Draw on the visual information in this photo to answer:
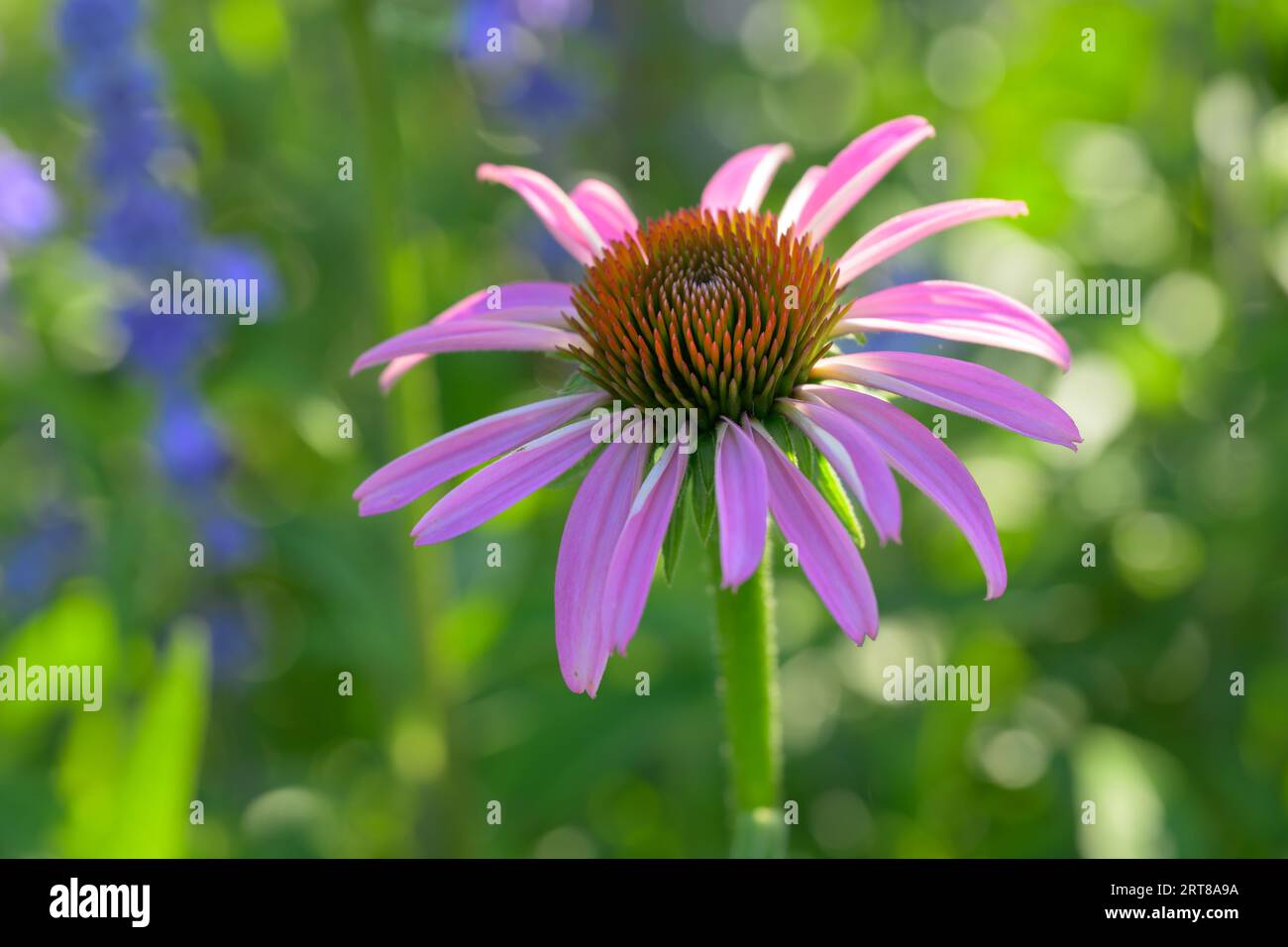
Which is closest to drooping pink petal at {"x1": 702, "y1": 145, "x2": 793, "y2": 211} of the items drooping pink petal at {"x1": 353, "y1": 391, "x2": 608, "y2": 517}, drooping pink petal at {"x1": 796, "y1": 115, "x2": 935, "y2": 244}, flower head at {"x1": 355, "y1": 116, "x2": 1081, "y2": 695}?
flower head at {"x1": 355, "y1": 116, "x2": 1081, "y2": 695}

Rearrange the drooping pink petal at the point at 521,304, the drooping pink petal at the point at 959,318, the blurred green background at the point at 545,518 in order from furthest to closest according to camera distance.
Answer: the blurred green background at the point at 545,518
the drooping pink petal at the point at 521,304
the drooping pink petal at the point at 959,318

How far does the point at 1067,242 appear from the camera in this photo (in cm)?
321

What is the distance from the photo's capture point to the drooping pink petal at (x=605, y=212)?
1.60 metres

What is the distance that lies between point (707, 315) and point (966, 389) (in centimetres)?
29

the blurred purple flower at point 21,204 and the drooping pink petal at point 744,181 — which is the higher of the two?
the blurred purple flower at point 21,204

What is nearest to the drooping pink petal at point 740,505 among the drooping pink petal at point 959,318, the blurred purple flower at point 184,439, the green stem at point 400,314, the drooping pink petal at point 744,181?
the drooping pink petal at point 959,318

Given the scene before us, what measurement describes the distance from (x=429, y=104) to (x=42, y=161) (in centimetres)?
114

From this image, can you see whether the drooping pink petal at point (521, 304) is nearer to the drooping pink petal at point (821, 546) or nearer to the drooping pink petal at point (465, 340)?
the drooping pink petal at point (465, 340)

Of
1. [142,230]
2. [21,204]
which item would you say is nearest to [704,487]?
[142,230]

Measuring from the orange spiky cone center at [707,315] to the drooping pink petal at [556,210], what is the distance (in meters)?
0.08

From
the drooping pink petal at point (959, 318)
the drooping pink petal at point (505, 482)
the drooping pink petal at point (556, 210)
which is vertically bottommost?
the drooping pink petal at point (505, 482)

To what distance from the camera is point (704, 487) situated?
1.25 m

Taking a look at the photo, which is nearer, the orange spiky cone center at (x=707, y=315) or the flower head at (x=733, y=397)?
the flower head at (x=733, y=397)

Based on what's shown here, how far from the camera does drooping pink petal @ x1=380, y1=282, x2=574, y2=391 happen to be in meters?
1.51
